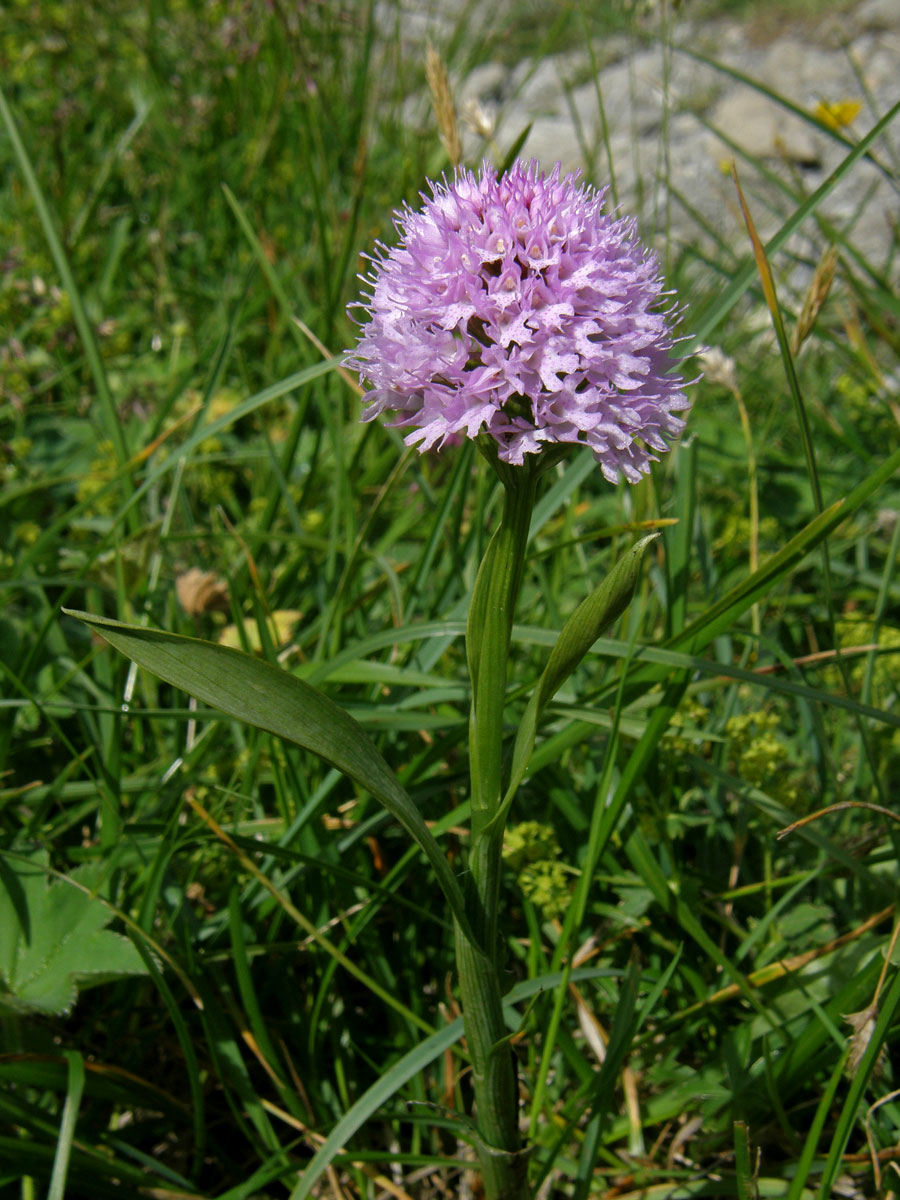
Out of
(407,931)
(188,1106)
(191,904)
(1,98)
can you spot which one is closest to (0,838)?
(191,904)

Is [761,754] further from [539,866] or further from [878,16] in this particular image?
[878,16]

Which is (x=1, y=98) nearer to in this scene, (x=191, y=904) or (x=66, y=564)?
(x=66, y=564)

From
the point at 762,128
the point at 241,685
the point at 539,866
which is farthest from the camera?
the point at 762,128

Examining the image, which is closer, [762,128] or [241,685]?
[241,685]

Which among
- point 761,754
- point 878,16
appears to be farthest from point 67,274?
point 878,16

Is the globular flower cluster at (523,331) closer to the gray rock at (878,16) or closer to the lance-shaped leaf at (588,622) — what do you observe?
the lance-shaped leaf at (588,622)

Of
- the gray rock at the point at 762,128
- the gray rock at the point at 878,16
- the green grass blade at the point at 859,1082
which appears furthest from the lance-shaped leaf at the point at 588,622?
the gray rock at the point at 878,16

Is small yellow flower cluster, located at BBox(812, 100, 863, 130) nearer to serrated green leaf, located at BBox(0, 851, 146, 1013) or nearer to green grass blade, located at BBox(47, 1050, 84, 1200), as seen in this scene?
serrated green leaf, located at BBox(0, 851, 146, 1013)

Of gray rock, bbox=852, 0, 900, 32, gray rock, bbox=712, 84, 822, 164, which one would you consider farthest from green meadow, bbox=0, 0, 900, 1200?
gray rock, bbox=852, 0, 900, 32

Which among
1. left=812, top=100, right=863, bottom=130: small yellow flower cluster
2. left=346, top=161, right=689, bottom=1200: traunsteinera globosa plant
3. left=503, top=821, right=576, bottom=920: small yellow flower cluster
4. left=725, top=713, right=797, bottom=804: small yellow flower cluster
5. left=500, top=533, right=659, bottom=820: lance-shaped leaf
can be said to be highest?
left=812, top=100, right=863, bottom=130: small yellow flower cluster
